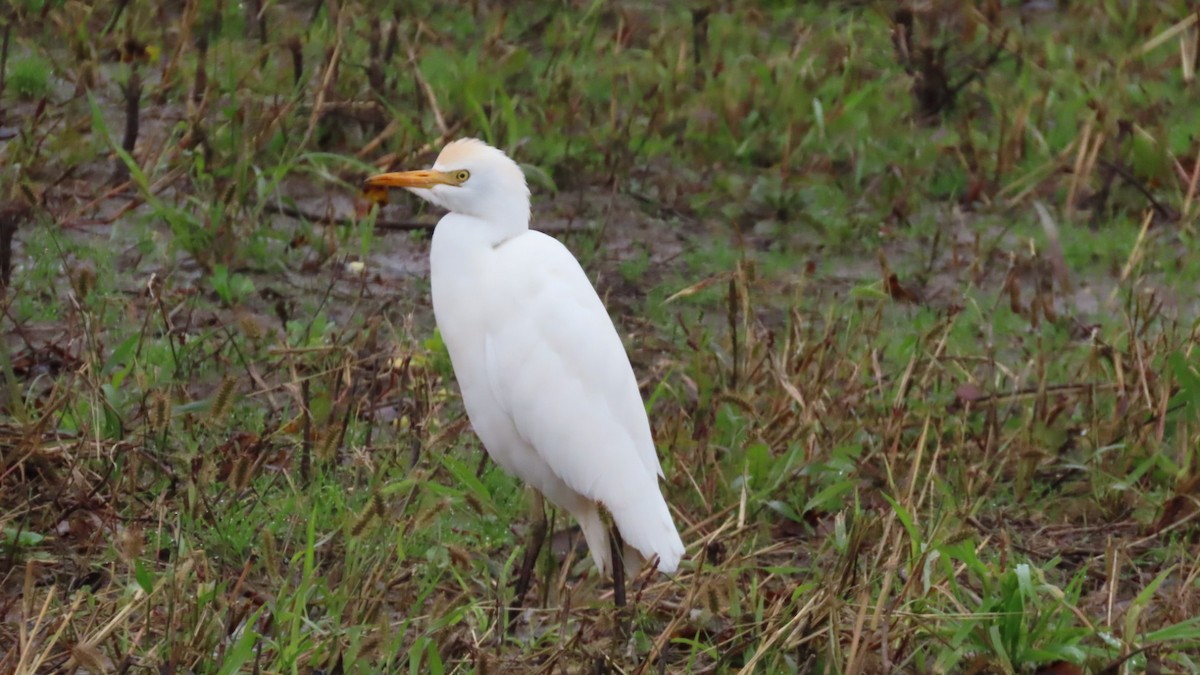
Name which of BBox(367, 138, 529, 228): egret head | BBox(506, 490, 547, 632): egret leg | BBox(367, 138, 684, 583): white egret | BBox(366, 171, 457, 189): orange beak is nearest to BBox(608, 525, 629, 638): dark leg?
BBox(367, 138, 684, 583): white egret

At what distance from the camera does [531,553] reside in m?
3.51

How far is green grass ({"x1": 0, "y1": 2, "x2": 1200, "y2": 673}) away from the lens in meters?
3.14

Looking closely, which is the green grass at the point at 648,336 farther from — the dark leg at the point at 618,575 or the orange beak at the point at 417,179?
the orange beak at the point at 417,179

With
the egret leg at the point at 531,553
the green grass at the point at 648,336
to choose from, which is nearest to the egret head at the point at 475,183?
the green grass at the point at 648,336

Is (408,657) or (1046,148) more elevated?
(408,657)

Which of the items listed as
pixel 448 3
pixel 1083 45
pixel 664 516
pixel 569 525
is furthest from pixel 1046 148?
pixel 664 516

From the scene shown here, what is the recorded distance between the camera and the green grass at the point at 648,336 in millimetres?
3143

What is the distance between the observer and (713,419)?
4.19 meters

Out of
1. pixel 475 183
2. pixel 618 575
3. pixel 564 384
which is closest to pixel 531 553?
Answer: pixel 618 575

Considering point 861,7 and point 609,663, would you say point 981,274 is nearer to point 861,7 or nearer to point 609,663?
point 861,7

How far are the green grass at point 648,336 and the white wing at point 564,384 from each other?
21 cm

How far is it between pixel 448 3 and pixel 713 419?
3.03 metres

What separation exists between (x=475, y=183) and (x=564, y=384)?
1.40 feet

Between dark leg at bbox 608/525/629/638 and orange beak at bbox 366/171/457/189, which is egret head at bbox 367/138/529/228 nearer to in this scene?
orange beak at bbox 366/171/457/189
